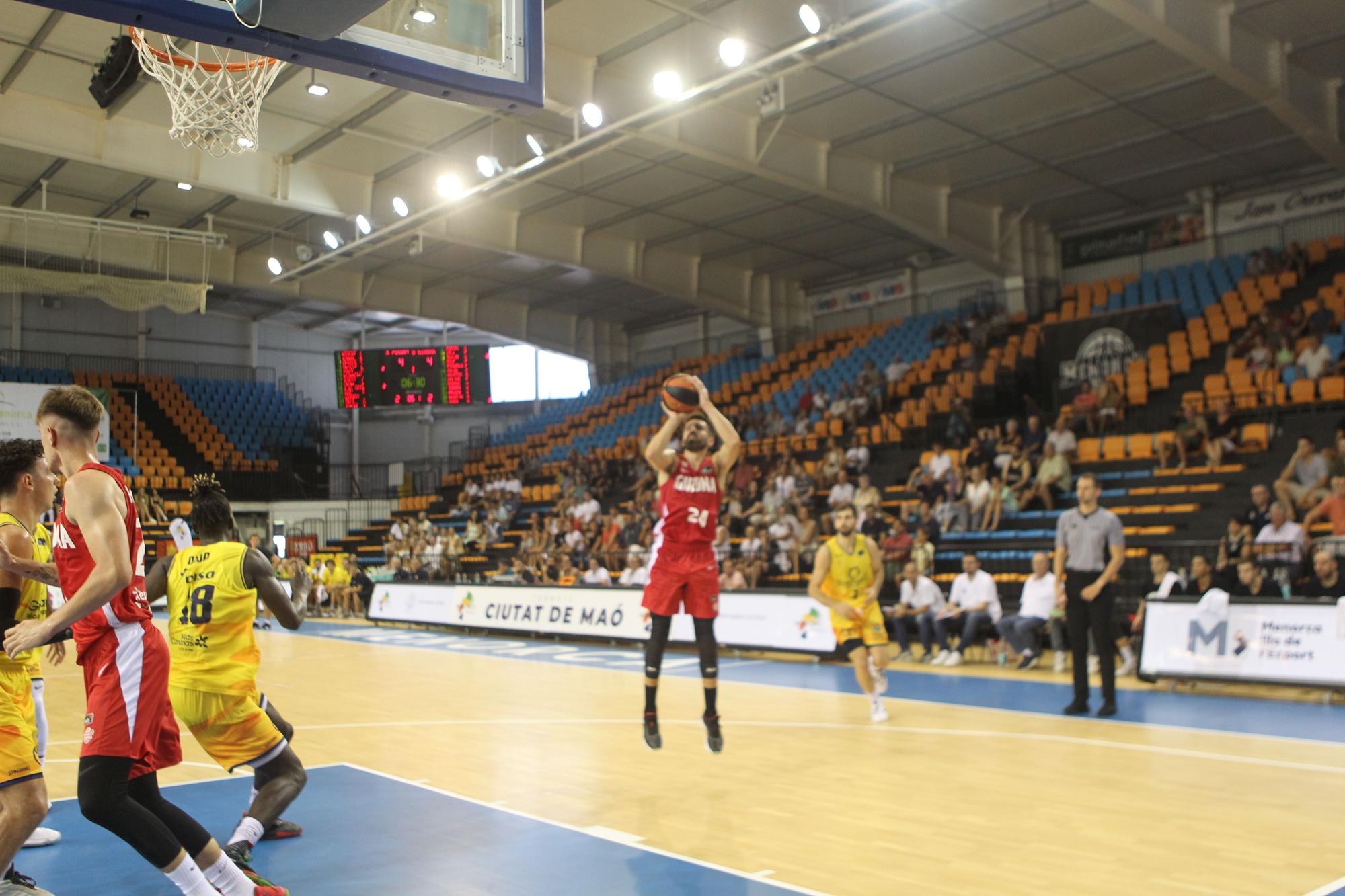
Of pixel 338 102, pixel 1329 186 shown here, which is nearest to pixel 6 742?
pixel 338 102

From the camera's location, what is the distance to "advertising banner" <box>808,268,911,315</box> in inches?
992

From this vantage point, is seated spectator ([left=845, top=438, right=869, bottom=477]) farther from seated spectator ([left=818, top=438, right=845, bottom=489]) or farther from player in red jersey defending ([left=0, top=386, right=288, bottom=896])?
player in red jersey defending ([left=0, top=386, right=288, bottom=896])

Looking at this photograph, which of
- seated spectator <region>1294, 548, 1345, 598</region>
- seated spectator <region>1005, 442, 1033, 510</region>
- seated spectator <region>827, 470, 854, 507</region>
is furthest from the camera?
seated spectator <region>827, 470, 854, 507</region>

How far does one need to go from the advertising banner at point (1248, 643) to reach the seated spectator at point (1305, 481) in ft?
8.82

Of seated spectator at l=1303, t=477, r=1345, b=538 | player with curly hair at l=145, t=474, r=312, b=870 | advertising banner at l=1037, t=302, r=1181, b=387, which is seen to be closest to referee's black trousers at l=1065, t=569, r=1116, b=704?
seated spectator at l=1303, t=477, r=1345, b=538

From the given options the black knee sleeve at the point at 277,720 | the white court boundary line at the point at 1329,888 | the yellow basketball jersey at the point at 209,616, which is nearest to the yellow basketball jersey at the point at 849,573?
the black knee sleeve at the point at 277,720

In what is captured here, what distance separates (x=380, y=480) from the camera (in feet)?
109

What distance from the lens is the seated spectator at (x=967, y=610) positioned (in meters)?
11.9

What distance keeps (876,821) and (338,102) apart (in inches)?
545

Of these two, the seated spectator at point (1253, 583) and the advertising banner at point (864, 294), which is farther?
the advertising banner at point (864, 294)

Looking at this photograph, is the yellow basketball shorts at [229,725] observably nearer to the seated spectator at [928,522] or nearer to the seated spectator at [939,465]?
the seated spectator at [928,522]

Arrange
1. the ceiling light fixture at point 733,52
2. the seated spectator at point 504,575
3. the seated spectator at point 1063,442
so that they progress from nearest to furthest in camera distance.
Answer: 1. the ceiling light fixture at point 733,52
2. the seated spectator at point 1063,442
3. the seated spectator at point 504,575

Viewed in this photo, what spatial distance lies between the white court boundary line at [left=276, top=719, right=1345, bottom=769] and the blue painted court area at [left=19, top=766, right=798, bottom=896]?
2.54 metres

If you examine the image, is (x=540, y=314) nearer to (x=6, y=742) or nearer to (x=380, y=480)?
(x=380, y=480)
